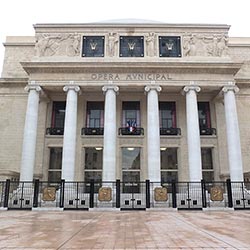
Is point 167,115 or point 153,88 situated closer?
point 153,88

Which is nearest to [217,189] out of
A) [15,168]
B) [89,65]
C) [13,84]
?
[89,65]

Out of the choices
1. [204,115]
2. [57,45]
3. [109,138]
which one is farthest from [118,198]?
[57,45]

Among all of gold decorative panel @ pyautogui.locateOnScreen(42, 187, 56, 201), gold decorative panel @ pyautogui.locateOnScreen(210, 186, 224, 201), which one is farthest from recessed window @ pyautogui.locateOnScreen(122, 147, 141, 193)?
gold decorative panel @ pyautogui.locateOnScreen(42, 187, 56, 201)

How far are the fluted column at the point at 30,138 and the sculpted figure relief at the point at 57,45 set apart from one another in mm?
3864

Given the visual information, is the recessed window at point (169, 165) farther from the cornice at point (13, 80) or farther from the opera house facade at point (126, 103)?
the cornice at point (13, 80)

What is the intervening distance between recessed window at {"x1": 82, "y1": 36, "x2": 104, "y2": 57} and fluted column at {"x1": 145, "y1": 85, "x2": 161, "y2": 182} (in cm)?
597

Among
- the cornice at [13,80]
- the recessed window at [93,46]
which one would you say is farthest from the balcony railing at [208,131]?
the cornice at [13,80]

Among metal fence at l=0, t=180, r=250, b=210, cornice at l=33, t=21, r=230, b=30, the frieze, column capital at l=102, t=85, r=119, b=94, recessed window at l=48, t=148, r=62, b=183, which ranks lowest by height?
metal fence at l=0, t=180, r=250, b=210

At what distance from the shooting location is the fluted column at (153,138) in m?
22.3

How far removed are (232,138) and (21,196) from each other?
1675 centimetres

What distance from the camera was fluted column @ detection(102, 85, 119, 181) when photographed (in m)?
22.4

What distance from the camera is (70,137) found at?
2309 centimetres

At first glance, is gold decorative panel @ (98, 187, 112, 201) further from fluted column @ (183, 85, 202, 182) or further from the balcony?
the balcony

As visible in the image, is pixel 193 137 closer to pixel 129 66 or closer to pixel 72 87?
pixel 129 66
